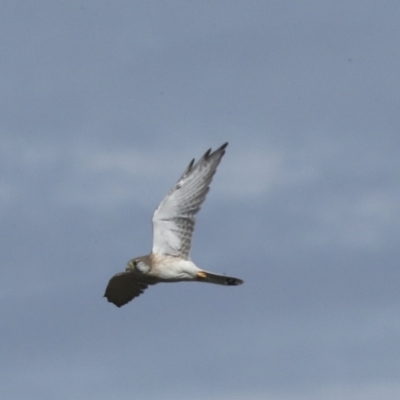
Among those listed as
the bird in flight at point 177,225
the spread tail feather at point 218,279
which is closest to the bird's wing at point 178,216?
the bird in flight at point 177,225

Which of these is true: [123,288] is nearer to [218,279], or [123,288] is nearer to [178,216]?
[178,216]

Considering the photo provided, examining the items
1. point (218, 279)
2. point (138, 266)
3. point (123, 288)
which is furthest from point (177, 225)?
point (123, 288)

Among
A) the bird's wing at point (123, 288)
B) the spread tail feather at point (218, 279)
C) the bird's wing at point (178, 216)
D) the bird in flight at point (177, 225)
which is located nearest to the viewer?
the spread tail feather at point (218, 279)

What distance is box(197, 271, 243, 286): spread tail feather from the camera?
3061cm

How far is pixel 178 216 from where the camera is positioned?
31.5 meters

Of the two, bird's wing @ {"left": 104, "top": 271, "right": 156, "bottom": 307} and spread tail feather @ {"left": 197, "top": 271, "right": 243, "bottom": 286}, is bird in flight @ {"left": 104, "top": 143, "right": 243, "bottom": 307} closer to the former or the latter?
spread tail feather @ {"left": 197, "top": 271, "right": 243, "bottom": 286}

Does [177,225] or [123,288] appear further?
[123,288]

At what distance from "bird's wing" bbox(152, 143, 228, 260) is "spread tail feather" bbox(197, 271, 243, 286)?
822mm

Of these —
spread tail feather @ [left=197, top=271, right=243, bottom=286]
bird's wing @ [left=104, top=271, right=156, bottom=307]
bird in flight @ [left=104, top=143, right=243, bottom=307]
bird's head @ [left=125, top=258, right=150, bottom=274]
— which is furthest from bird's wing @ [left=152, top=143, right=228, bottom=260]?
bird's wing @ [left=104, top=271, right=156, bottom=307]

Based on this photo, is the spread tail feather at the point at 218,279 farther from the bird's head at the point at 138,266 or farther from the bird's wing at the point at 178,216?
the bird's head at the point at 138,266

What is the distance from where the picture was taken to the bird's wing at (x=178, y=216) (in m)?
31.5

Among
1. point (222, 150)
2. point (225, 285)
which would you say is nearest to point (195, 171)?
point (222, 150)

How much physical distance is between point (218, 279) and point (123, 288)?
10.7 feet

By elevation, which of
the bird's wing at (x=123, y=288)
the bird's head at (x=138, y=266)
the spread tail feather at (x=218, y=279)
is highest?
the bird's wing at (x=123, y=288)
